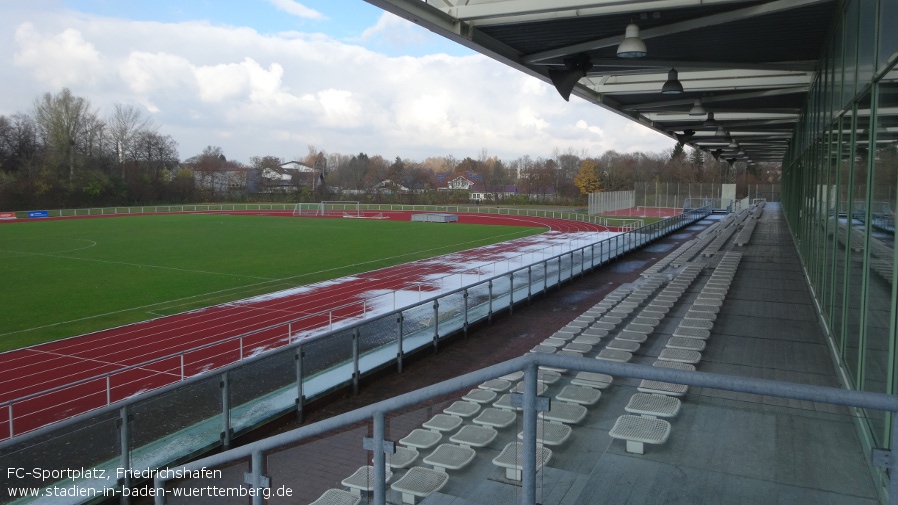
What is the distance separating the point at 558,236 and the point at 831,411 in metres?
39.1

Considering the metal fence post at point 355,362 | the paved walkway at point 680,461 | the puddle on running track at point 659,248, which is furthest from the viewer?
the puddle on running track at point 659,248

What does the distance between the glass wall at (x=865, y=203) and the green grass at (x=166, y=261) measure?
16059mm

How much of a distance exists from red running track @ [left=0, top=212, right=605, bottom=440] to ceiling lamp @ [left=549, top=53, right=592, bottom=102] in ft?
17.5

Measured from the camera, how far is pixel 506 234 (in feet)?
139

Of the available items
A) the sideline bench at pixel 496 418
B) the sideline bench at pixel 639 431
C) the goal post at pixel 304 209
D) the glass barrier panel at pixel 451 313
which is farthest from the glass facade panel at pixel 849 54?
the goal post at pixel 304 209

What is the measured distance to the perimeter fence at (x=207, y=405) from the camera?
579 centimetres

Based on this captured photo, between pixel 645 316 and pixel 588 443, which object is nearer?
pixel 588 443

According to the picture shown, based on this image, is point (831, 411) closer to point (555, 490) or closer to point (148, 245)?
point (555, 490)

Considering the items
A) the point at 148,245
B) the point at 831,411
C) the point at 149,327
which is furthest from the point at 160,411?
the point at 148,245

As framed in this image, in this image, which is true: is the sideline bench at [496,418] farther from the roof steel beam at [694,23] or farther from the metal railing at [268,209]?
the metal railing at [268,209]

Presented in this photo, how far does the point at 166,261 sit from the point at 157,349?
15631mm

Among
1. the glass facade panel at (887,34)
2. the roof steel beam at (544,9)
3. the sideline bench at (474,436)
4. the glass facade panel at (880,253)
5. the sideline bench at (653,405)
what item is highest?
Result: the roof steel beam at (544,9)

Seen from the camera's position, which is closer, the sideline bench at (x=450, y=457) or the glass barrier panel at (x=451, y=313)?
the sideline bench at (x=450, y=457)

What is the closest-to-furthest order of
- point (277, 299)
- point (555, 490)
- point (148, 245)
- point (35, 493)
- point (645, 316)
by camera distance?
point (555, 490)
point (35, 493)
point (645, 316)
point (277, 299)
point (148, 245)
